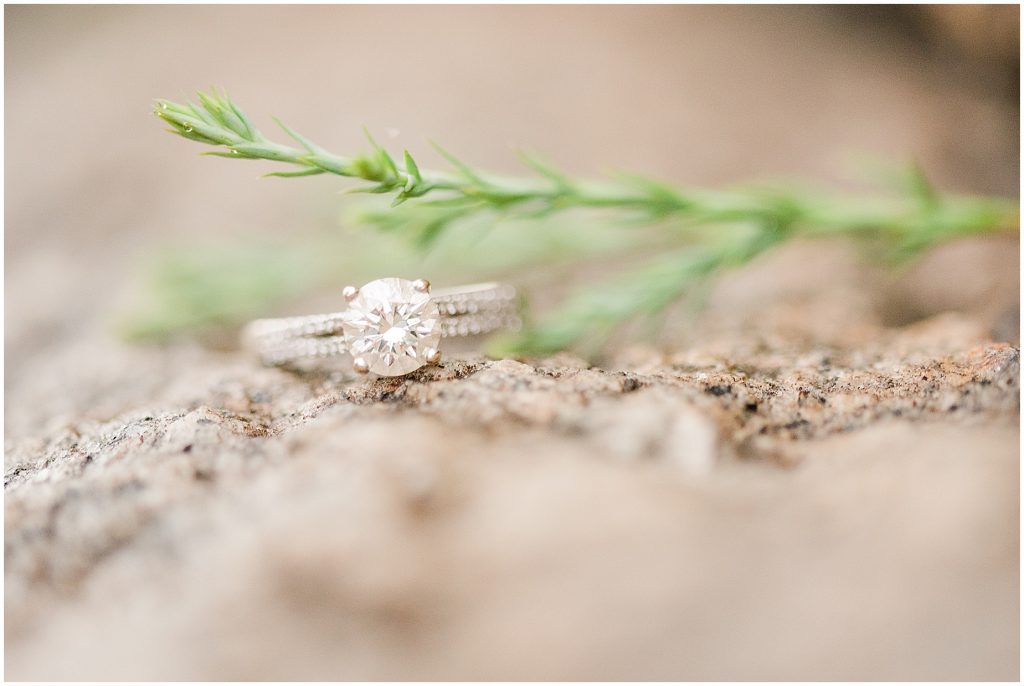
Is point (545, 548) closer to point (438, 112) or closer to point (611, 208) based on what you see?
point (611, 208)

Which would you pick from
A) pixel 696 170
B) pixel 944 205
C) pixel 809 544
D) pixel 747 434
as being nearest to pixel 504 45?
pixel 696 170

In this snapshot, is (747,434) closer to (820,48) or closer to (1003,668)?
(1003,668)

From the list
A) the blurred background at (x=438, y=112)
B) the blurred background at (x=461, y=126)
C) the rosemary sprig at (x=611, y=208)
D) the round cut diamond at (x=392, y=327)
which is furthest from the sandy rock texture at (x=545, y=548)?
the blurred background at (x=438, y=112)

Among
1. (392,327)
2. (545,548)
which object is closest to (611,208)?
(392,327)

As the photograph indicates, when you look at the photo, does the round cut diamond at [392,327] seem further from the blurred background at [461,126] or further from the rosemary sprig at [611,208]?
the blurred background at [461,126]

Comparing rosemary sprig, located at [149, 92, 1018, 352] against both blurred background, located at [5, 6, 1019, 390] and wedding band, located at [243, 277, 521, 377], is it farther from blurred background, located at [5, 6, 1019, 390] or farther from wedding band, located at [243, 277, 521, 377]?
blurred background, located at [5, 6, 1019, 390]

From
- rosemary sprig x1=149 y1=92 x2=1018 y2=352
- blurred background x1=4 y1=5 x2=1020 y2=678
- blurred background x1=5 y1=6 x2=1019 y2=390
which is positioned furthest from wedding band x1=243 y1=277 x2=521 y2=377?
blurred background x1=5 y1=6 x2=1019 y2=390
